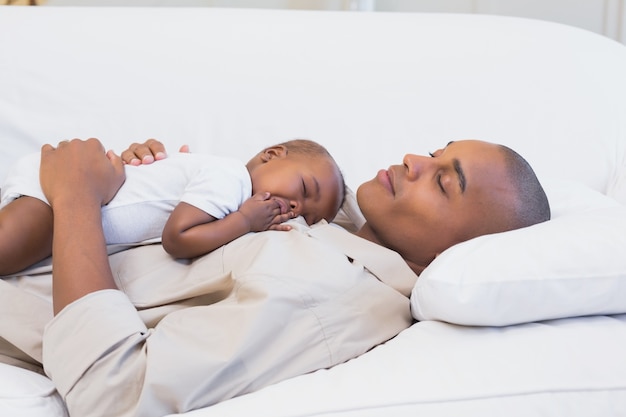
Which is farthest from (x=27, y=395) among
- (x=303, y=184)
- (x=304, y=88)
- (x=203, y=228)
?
(x=304, y=88)

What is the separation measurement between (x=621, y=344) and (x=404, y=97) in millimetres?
881

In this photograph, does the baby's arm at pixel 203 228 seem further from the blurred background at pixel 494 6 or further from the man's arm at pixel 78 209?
the blurred background at pixel 494 6

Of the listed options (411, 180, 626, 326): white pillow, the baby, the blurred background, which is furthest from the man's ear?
the blurred background

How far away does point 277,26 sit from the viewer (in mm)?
1912

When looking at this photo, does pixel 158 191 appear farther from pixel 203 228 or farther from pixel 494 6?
pixel 494 6

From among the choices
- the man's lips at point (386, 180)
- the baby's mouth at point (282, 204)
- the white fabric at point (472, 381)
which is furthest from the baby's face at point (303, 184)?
the white fabric at point (472, 381)

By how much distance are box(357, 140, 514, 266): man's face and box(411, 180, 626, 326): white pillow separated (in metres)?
0.18

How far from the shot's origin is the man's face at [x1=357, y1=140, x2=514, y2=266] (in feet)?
4.43

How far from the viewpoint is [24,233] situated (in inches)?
51.2

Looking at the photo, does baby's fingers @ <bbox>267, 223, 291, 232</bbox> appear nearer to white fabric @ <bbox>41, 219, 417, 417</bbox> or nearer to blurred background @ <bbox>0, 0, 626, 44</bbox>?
white fabric @ <bbox>41, 219, 417, 417</bbox>

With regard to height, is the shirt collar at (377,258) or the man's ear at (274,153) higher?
the man's ear at (274,153)

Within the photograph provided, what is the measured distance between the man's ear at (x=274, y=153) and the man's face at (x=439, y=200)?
7.4 inches

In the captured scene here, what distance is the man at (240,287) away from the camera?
1050 mm

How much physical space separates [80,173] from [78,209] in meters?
0.10
